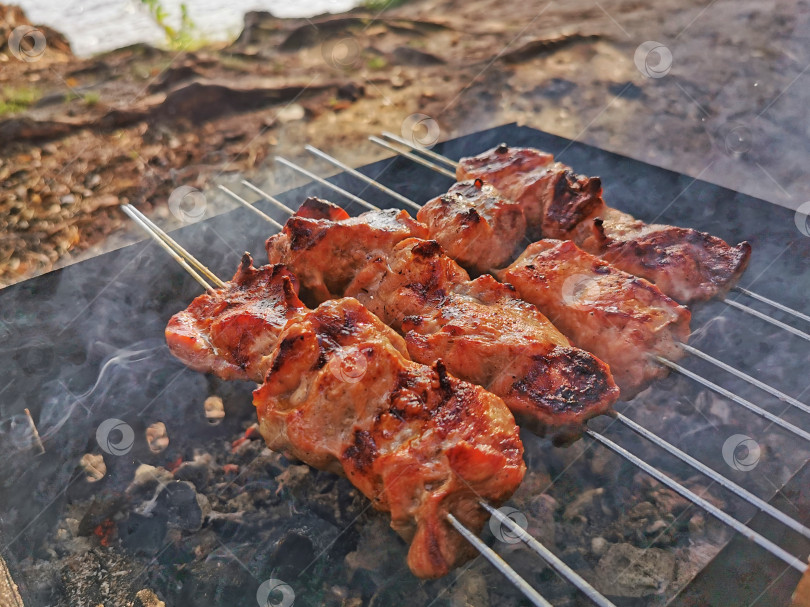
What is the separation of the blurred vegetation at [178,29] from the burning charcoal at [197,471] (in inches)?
311

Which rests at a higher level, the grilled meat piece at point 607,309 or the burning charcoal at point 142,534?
the grilled meat piece at point 607,309

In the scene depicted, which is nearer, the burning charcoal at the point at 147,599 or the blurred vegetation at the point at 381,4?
the burning charcoal at the point at 147,599

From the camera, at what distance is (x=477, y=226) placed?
134 inches

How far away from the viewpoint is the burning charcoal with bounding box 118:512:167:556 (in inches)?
109

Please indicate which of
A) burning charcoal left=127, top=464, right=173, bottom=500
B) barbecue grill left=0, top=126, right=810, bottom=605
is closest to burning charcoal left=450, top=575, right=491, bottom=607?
barbecue grill left=0, top=126, right=810, bottom=605

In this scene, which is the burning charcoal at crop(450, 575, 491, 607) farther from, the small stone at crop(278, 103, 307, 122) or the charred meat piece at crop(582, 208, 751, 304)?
the small stone at crop(278, 103, 307, 122)

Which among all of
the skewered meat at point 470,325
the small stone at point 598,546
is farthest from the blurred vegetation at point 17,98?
the small stone at point 598,546

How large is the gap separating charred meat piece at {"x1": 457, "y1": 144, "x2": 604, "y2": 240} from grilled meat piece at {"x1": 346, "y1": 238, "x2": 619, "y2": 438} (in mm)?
731

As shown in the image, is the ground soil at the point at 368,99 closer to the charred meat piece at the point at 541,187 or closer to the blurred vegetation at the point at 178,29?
the blurred vegetation at the point at 178,29

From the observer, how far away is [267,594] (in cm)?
257

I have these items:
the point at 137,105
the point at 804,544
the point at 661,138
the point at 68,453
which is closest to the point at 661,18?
the point at 661,138

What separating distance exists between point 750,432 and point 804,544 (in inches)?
23.1

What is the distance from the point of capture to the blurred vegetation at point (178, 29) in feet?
30.9

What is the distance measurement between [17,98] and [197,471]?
7.03 metres
